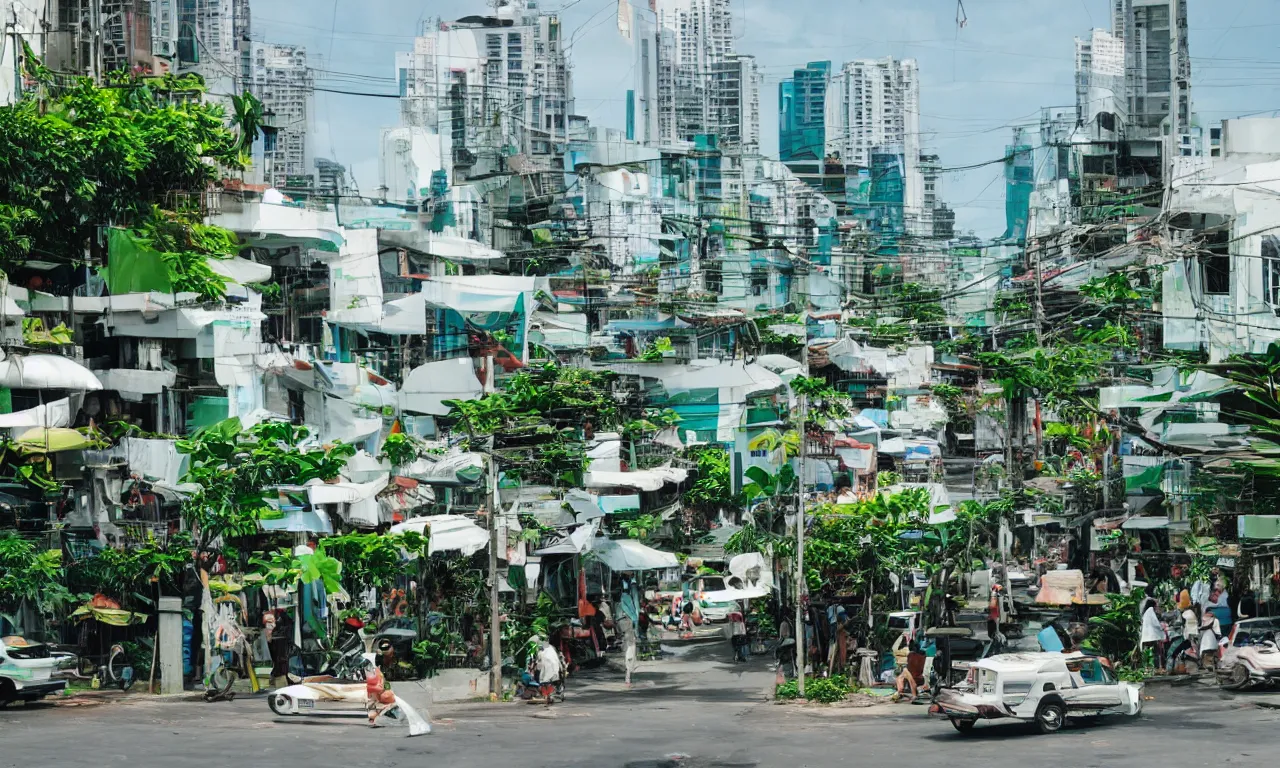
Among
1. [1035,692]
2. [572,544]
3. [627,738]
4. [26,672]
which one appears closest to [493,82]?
[572,544]

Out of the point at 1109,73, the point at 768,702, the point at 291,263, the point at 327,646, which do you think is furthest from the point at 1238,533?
the point at 1109,73

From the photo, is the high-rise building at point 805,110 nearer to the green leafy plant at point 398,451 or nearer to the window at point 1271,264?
the green leafy plant at point 398,451

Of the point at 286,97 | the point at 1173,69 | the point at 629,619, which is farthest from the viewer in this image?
the point at 286,97

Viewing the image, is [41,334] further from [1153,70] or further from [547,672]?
[1153,70]

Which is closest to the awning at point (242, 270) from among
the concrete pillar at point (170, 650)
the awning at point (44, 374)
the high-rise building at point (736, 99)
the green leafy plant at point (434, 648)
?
the awning at point (44, 374)

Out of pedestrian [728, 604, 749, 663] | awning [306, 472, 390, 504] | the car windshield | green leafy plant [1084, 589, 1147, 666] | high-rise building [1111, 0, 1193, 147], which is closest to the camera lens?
the car windshield

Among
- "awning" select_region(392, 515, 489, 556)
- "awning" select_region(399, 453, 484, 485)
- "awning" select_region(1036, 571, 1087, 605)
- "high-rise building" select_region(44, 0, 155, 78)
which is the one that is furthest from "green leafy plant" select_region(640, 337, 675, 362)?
"awning" select_region(392, 515, 489, 556)

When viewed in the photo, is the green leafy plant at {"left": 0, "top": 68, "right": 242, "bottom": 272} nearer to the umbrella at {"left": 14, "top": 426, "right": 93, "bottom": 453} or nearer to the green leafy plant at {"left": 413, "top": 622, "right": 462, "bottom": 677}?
the umbrella at {"left": 14, "top": 426, "right": 93, "bottom": 453}
